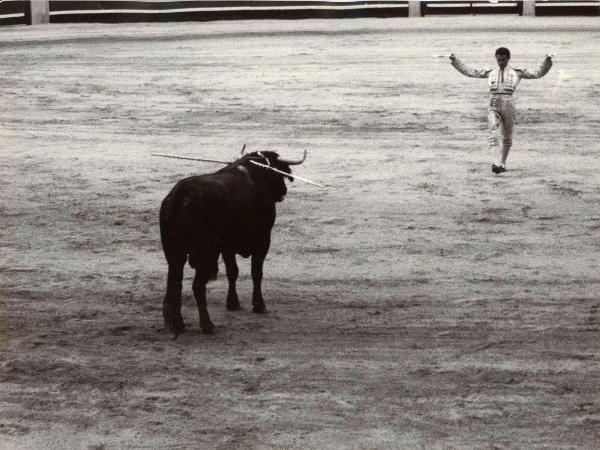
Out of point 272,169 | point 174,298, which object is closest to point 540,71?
point 272,169

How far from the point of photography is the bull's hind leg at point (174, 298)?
7.97 m

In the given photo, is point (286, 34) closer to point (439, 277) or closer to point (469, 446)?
point (439, 277)

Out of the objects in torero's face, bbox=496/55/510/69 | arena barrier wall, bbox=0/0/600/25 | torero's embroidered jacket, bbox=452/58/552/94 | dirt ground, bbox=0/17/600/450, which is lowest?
dirt ground, bbox=0/17/600/450

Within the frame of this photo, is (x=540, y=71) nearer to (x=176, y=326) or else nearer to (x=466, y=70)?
(x=466, y=70)

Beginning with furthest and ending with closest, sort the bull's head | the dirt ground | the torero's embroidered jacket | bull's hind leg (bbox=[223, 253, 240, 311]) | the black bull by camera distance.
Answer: the torero's embroidered jacket
the bull's head
bull's hind leg (bbox=[223, 253, 240, 311])
the black bull
the dirt ground

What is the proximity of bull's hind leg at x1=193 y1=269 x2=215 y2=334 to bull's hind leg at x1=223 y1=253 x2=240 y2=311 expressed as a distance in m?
0.55

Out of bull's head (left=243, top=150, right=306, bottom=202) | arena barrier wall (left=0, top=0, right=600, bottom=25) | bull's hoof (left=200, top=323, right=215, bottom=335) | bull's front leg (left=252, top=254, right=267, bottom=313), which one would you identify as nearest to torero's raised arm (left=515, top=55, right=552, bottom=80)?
bull's head (left=243, top=150, right=306, bottom=202)

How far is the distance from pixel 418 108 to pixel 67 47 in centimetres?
868

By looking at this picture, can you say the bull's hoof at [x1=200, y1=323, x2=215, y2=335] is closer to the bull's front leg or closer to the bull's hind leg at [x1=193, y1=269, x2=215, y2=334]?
the bull's hind leg at [x1=193, y1=269, x2=215, y2=334]

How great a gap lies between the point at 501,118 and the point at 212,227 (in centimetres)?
657

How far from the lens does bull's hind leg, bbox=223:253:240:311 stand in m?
8.59

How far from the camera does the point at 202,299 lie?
803cm

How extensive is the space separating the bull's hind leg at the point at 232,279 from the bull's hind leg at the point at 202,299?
55 centimetres

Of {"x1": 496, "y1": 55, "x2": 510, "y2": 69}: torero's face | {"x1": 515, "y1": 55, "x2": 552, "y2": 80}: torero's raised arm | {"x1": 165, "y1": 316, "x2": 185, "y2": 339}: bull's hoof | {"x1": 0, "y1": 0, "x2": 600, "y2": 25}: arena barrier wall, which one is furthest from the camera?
{"x1": 0, "y1": 0, "x2": 600, "y2": 25}: arena barrier wall
